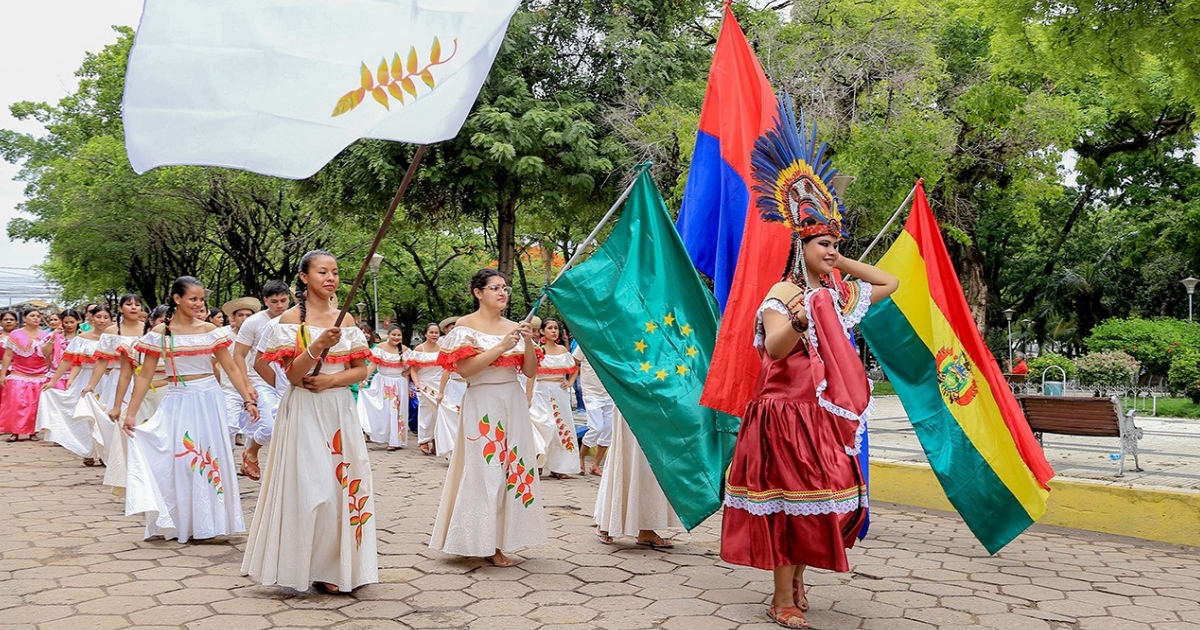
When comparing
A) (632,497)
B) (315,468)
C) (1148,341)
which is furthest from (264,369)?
(1148,341)

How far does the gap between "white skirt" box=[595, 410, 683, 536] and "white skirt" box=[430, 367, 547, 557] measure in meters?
0.71

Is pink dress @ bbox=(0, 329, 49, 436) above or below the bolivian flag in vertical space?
below

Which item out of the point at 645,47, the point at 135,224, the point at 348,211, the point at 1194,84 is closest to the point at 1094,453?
the point at 1194,84

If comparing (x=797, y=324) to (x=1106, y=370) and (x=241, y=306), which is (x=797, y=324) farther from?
(x=1106, y=370)

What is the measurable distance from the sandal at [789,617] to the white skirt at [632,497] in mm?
1942

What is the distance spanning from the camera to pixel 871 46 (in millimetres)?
16078

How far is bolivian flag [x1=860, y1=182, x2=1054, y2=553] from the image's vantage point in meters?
6.28

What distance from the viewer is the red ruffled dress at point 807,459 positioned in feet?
15.0

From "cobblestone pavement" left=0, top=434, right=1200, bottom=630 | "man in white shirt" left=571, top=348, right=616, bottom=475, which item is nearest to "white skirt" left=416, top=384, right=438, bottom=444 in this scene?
"man in white shirt" left=571, top=348, right=616, bottom=475

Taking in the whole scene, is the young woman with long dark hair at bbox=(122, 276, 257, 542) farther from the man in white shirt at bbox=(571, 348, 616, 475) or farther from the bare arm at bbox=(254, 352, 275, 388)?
the man in white shirt at bbox=(571, 348, 616, 475)

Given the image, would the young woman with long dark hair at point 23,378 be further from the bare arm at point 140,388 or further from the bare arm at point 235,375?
the bare arm at point 235,375

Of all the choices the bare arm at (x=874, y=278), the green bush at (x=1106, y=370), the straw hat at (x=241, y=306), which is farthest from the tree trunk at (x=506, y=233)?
the bare arm at (x=874, y=278)

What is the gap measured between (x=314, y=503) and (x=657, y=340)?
2242 mm

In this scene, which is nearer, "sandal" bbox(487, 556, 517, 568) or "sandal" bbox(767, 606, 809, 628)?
"sandal" bbox(767, 606, 809, 628)
